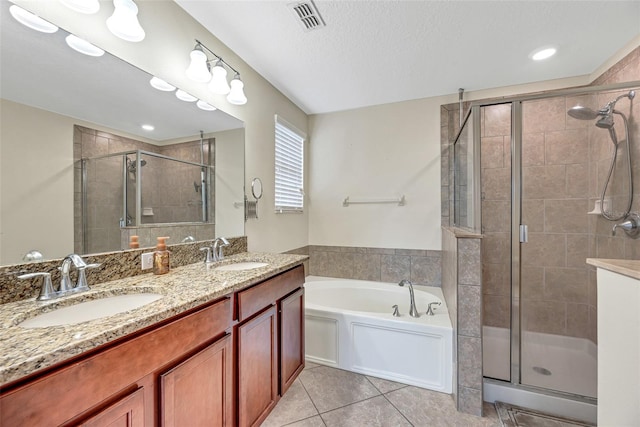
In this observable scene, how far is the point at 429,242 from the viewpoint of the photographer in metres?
2.63

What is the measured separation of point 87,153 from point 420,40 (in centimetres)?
206

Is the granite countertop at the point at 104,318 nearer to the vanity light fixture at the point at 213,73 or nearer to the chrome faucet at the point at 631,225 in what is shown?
the vanity light fixture at the point at 213,73

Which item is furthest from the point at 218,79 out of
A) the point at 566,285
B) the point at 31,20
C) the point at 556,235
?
the point at 566,285

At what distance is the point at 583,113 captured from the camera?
193 cm

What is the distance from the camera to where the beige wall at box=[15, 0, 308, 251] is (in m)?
1.13

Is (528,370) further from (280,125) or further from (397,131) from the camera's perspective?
(280,125)

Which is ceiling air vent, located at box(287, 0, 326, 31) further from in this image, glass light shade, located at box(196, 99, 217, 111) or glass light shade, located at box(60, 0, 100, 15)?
glass light shade, located at box(60, 0, 100, 15)

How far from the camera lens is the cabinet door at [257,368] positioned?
1199 mm

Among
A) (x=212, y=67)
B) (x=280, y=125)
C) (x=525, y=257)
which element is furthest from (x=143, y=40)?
(x=525, y=257)

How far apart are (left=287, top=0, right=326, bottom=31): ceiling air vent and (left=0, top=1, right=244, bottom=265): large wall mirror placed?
2.72 ft

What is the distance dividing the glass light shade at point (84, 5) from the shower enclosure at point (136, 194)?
0.58 m

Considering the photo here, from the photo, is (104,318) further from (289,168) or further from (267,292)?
(289,168)

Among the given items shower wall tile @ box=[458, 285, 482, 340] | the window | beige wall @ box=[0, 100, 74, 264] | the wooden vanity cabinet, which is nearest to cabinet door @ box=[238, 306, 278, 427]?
the wooden vanity cabinet

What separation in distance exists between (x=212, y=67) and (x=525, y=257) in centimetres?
291
